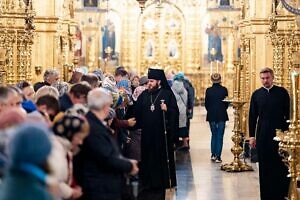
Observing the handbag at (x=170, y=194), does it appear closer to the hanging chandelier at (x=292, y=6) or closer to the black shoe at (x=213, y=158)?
the hanging chandelier at (x=292, y=6)

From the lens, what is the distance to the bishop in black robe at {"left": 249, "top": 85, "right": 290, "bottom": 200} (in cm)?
1055

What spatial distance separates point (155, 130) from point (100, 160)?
4827mm

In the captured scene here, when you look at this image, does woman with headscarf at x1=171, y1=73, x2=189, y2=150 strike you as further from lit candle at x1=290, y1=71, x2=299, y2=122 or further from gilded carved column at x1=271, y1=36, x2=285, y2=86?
lit candle at x1=290, y1=71, x2=299, y2=122

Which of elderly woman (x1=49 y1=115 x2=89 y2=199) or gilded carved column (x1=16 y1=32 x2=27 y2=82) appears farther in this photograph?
gilded carved column (x1=16 y1=32 x2=27 y2=82)

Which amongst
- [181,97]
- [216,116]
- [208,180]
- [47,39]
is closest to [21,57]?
[47,39]

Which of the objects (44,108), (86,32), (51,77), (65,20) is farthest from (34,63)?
(86,32)

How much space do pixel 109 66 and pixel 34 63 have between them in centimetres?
1896

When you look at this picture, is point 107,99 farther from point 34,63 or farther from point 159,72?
point 34,63

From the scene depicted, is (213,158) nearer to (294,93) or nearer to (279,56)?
(279,56)

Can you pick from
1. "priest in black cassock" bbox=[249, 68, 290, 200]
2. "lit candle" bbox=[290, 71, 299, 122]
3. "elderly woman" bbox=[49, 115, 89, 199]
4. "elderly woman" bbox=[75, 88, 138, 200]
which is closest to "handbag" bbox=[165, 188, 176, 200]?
"priest in black cassock" bbox=[249, 68, 290, 200]

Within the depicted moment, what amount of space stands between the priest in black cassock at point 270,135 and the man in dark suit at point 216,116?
5024 mm

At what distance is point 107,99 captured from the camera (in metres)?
6.62

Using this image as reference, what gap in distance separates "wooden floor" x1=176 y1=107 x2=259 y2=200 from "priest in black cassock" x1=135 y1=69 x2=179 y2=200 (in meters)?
0.66

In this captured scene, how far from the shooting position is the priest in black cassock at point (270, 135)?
10.5m
